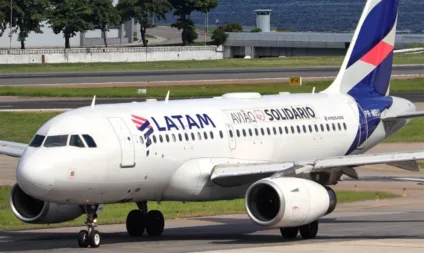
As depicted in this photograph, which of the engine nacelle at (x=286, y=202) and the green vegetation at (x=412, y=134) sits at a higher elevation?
the engine nacelle at (x=286, y=202)

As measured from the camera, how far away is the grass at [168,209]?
4288 centimetres

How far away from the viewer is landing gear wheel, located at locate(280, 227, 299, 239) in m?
37.2

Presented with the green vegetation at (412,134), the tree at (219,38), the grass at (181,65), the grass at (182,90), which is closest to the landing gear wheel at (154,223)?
the green vegetation at (412,134)

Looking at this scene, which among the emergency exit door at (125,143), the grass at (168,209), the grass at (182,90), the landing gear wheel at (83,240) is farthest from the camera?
the grass at (182,90)

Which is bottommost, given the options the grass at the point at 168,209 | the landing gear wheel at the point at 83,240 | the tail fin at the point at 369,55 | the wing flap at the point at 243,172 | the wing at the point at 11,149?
the grass at the point at 168,209

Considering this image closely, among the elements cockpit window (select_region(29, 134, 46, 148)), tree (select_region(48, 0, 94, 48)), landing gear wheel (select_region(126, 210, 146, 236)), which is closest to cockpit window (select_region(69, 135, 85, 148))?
cockpit window (select_region(29, 134, 46, 148))

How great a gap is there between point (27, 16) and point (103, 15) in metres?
14.1

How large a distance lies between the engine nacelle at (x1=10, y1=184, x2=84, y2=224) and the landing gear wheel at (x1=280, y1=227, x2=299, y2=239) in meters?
6.59

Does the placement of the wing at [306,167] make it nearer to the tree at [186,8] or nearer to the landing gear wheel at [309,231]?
the landing gear wheel at [309,231]

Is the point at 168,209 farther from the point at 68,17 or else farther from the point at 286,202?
the point at 68,17

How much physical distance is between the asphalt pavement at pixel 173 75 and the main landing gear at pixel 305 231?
248ft

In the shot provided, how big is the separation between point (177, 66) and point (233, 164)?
106m

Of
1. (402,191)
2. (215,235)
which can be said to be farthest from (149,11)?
(215,235)

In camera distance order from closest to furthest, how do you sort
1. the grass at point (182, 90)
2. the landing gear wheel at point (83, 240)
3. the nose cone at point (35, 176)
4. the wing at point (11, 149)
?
the nose cone at point (35, 176) < the landing gear wheel at point (83, 240) < the wing at point (11, 149) < the grass at point (182, 90)
